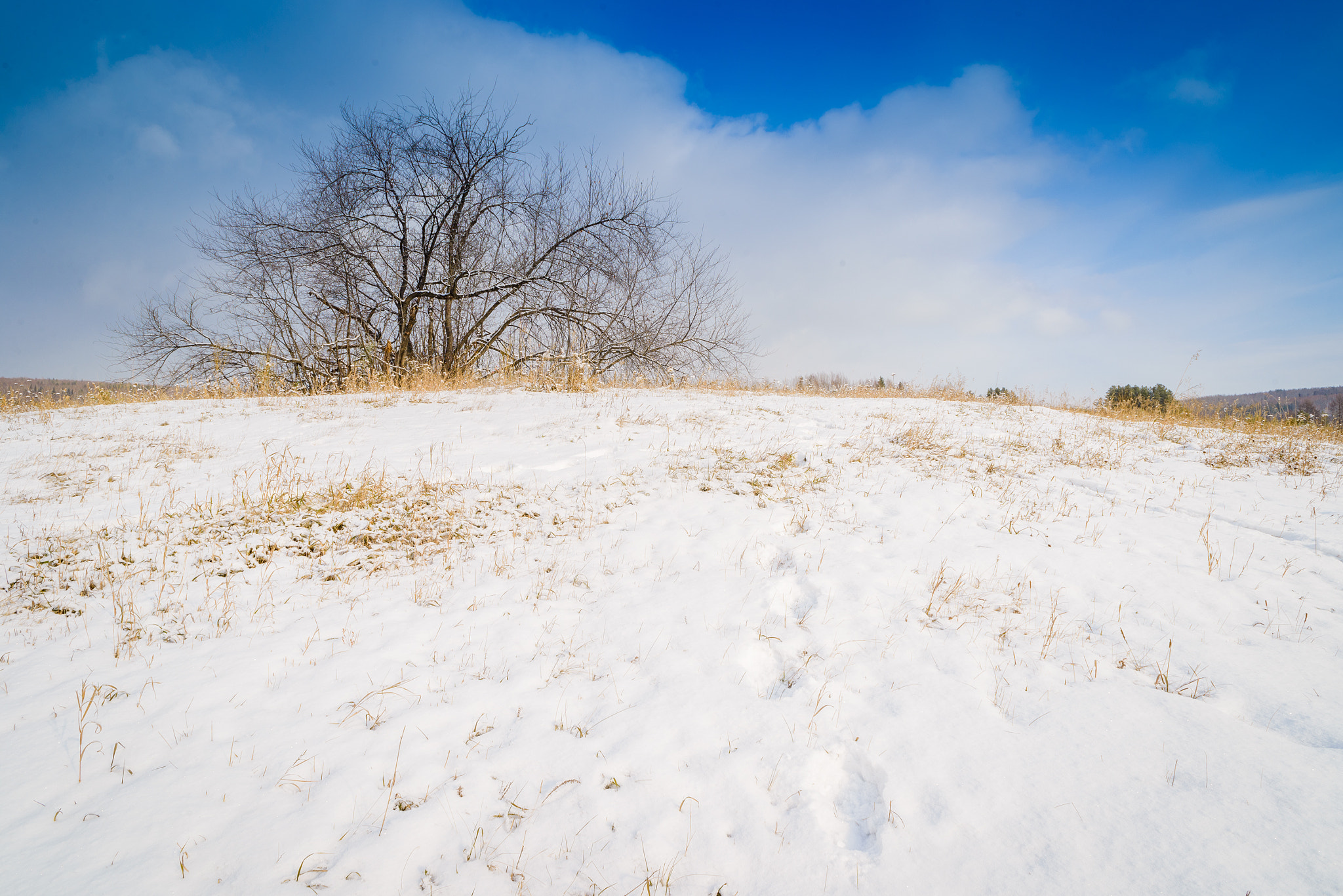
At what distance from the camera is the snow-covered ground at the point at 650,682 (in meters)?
1.89

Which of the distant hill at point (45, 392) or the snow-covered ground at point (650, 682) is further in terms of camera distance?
the distant hill at point (45, 392)

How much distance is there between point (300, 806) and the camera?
1981 mm

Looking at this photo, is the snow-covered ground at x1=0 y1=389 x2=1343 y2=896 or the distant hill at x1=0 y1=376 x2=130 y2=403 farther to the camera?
the distant hill at x1=0 y1=376 x2=130 y2=403

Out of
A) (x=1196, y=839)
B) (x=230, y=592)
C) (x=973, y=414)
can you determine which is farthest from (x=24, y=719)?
(x=973, y=414)

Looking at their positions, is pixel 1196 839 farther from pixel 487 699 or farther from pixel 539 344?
pixel 539 344

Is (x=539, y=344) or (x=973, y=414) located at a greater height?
(x=539, y=344)

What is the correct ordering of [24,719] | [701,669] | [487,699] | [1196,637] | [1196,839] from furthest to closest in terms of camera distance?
[1196,637] → [701,669] → [487,699] → [24,719] → [1196,839]

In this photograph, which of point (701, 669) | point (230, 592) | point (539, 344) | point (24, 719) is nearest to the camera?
point (24, 719)

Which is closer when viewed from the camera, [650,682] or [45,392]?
[650,682]

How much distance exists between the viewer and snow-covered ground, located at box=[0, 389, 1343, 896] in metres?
1.89

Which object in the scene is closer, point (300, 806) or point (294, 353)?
point (300, 806)

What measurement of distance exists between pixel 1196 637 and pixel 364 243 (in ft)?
55.3

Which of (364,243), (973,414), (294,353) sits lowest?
(973,414)

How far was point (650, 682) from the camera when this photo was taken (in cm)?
278
